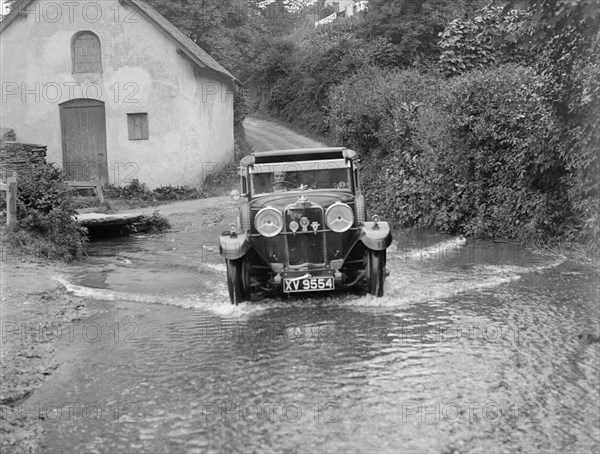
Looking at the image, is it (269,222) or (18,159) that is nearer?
(269,222)

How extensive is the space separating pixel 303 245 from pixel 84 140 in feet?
56.7

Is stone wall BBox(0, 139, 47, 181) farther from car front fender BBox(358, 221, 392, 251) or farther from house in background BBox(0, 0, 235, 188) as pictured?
car front fender BBox(358, 221, 392, 251)

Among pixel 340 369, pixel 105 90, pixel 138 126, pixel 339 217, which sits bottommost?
pixel 340 369

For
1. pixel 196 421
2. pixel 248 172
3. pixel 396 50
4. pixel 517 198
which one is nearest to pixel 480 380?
pixel 196 421

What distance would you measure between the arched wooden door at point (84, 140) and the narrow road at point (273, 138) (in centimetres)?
953

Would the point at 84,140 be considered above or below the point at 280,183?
above

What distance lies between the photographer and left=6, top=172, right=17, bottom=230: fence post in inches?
509

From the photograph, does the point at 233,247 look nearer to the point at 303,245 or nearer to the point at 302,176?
the point at 303,245

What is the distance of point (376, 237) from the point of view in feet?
29.7

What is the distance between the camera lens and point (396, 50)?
30.9 meters

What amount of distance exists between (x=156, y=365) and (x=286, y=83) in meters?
35.2

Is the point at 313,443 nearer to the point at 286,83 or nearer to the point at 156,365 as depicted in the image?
the point at 156,365

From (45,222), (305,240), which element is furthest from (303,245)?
(45,222)

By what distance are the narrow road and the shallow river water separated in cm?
2274
